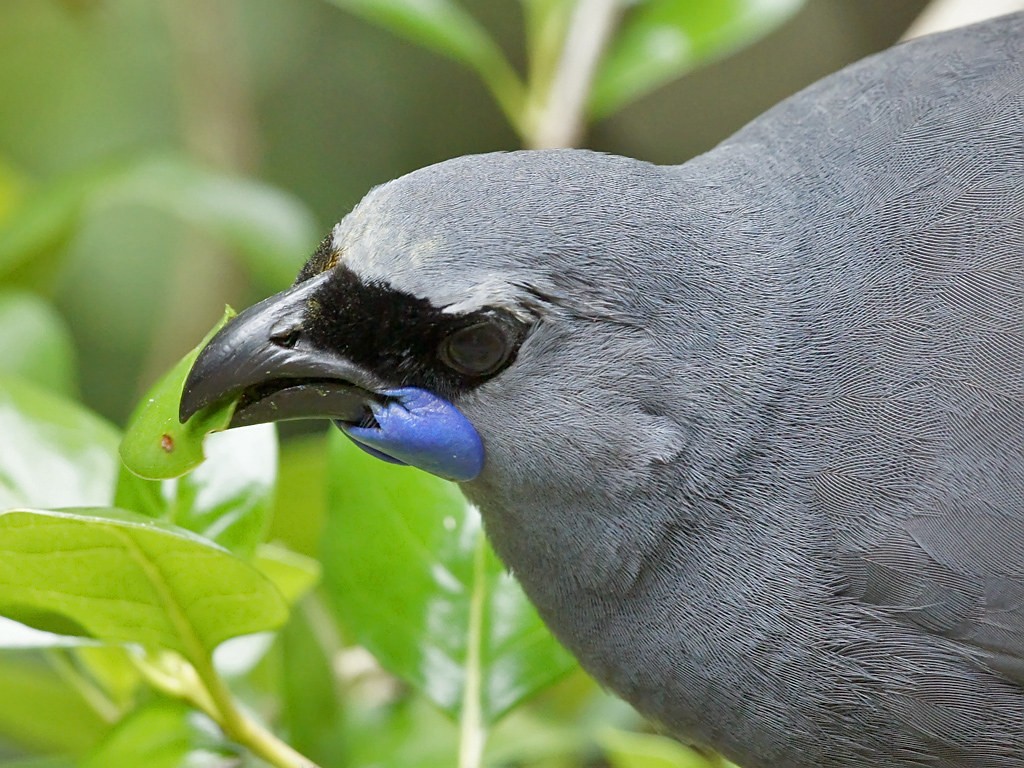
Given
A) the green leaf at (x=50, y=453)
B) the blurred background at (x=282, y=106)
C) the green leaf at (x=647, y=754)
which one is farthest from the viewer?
the blurred background at (x=282, y=106)

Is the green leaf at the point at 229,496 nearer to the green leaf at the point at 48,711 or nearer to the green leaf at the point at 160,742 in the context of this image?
the green leaf at the point at 160,742

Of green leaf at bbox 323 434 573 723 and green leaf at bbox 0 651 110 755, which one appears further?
green leaf at bbox 0 651 110 755

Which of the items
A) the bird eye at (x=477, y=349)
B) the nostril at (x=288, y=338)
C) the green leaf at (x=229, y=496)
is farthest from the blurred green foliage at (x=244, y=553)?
the bird eye at (x=477, y=349)

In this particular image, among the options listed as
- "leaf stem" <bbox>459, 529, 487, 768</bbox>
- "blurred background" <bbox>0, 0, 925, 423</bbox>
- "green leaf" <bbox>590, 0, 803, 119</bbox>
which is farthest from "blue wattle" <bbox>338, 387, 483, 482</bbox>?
"blurred background" <bbox>0, 0, 925, 423</bbox>

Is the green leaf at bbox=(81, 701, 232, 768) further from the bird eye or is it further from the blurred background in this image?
the blurred background

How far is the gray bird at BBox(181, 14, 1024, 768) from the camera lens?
1099 millimetres

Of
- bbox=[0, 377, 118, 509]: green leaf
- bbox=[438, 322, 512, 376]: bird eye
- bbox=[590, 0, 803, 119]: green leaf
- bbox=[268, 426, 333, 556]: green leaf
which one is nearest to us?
bbox=[438, 322, 512, 376]: bird eye

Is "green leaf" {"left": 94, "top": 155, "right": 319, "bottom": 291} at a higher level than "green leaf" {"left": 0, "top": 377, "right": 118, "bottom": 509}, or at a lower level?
higher

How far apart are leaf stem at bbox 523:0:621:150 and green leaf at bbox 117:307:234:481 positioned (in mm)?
1028

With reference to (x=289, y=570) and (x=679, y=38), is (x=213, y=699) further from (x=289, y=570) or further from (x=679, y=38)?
(x=679, y=38)

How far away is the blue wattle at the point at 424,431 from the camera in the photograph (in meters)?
1.13

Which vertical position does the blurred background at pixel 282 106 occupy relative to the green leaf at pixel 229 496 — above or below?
above

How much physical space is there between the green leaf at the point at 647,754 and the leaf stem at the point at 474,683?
0.19 metres

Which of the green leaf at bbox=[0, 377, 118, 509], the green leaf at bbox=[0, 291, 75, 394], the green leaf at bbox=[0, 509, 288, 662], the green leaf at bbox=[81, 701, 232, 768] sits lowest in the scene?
the green leaf at bbox=[81, 701, 232, 768]
